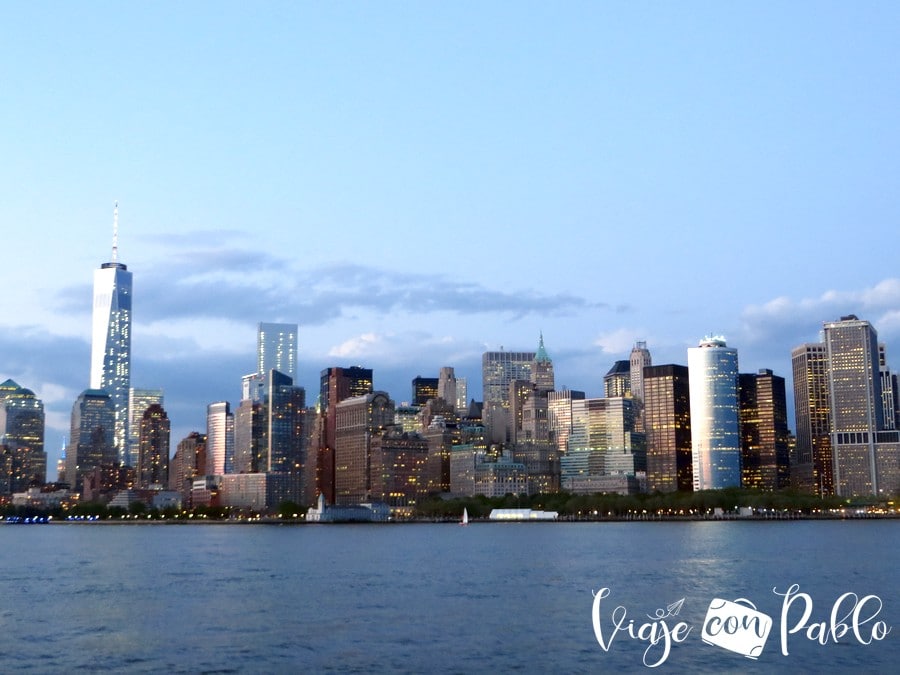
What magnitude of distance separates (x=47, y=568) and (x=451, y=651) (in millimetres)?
70454

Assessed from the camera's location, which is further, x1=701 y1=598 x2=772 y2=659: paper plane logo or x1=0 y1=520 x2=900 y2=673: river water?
x1=701 y1=598 x2=772 y2=659: paper plane logo

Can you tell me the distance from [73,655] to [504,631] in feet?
66.6

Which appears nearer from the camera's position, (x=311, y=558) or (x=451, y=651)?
(x=451, y=651)

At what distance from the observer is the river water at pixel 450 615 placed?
51.1m

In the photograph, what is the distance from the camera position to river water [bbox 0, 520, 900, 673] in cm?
5106

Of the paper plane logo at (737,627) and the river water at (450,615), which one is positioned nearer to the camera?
the river water at (450,615)

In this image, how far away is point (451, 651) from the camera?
53375mm

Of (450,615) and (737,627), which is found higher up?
(450,615)

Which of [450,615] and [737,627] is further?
[450,615]

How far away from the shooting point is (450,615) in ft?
218

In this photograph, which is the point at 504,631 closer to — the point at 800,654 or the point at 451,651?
the point at 451,651

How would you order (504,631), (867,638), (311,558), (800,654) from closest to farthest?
(800,654), (867,638), (504,631), (311,558)

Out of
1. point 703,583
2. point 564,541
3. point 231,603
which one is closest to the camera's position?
point 231,603

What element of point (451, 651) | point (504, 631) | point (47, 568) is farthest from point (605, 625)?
point (47, 568)
